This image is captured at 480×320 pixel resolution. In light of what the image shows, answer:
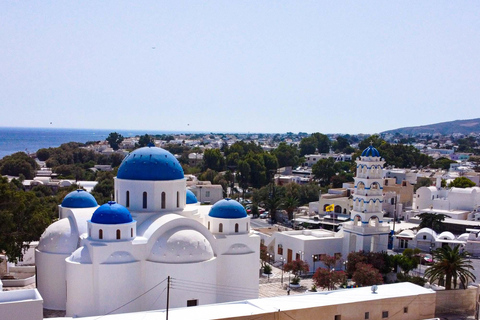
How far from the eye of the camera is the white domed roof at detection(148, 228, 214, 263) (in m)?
18.6

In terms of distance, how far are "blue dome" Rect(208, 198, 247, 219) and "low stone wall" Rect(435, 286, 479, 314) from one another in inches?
350

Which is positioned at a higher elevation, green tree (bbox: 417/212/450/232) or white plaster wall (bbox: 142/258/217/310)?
white plaster wall (bbox: 142/258/217/310)

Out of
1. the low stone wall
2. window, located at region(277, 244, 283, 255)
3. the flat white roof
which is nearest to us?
the flat white roof

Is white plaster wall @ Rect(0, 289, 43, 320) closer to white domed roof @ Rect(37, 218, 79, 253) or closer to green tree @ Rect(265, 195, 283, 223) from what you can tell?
white domed roof @ Rect(37, 218, 79, 253)

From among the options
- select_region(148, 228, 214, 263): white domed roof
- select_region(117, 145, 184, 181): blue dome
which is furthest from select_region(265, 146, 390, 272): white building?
select_region(117, 145, 184, 181): blue dome

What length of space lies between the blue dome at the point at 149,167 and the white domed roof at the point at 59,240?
3.13 m

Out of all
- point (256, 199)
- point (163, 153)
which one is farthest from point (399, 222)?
point (163, 153)

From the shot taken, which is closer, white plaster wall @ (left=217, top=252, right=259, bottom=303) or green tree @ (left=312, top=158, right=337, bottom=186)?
white plaster wall @ (left=217, top=252, right=259, bottom=303)

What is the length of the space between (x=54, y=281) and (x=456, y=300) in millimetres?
16773

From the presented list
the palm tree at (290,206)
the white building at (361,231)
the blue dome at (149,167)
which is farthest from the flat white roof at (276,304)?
the palm tree at (290,206)

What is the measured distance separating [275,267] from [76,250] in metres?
13.1

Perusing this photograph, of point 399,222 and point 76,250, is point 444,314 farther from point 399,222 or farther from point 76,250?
point 399,222

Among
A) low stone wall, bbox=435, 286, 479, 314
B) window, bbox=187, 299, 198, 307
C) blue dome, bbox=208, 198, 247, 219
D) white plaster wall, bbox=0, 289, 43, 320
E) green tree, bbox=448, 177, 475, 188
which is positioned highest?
blue dome, bbox=208, 198, 247, 219

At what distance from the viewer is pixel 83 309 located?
18.1 metres
